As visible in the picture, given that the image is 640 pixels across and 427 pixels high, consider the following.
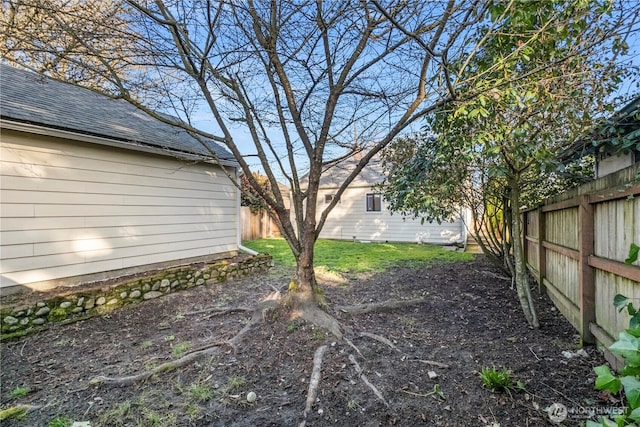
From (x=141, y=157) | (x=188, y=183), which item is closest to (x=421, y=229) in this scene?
(x=188, y=183)

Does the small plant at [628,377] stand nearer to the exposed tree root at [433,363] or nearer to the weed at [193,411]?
the exposed tree root at [433,363]

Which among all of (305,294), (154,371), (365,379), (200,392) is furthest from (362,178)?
(200,392)

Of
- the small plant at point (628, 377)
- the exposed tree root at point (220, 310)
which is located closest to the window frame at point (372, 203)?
the exposed tree root at point (220, 310)

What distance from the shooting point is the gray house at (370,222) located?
14.0 m

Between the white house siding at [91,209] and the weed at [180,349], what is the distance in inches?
112

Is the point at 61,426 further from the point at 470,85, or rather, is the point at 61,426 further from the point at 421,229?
the point at 421,229

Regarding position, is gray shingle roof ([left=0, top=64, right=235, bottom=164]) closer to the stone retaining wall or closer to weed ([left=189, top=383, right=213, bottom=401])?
the stone retaining wall

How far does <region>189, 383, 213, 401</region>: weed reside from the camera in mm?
2732

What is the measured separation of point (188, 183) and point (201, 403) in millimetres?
5403

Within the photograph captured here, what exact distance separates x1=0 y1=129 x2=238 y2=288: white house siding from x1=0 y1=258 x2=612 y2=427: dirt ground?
1.24 metres

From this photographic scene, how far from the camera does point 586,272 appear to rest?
307 cm

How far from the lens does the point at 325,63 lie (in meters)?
4.18

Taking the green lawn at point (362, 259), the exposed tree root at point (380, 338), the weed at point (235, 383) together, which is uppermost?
the green lawn at point (362, 259)

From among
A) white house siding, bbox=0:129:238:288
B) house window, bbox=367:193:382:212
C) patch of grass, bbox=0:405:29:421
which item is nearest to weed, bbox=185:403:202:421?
patch of grass, bbox=0:405:29:421
